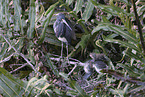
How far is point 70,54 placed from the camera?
878 millimetres

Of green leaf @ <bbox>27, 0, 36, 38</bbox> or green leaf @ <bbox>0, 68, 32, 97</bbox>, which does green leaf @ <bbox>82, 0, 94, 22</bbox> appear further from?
green leaf @ <bbox>0, 68, 32, 97</bbox>

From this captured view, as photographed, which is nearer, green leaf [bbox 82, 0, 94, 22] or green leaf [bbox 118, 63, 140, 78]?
green leaf [bbox 118, 63, 140, 78]

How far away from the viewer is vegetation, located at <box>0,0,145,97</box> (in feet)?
1.92

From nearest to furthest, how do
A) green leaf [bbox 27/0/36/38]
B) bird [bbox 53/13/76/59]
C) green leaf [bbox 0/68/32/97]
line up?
green leaf [bbox 0/68/32/97] < green leaf [bbox 27/0/36/38] < bird [bbox 53/13/76/59]

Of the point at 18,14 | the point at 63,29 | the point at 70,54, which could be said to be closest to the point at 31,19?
the point at 18,14

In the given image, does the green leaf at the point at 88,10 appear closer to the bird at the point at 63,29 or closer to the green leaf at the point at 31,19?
the bird at the point at 63,29

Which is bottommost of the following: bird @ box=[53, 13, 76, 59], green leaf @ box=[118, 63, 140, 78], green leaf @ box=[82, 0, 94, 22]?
green leaf @ box=[118, 63, 140, 78]

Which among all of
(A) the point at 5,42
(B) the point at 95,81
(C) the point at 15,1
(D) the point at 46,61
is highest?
(C) the point at 15,1

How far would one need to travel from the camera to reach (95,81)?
768 millimetres

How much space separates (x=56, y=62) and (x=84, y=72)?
0.59 ft

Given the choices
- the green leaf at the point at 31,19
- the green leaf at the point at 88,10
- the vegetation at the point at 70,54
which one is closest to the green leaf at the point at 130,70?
the vegetation at the point at 70,54

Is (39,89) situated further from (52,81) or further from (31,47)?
(31,47)

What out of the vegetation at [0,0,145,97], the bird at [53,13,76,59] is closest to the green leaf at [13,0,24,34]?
the vegetation at [0,0,145,97]

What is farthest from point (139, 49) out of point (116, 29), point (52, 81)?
point (52, 81)
